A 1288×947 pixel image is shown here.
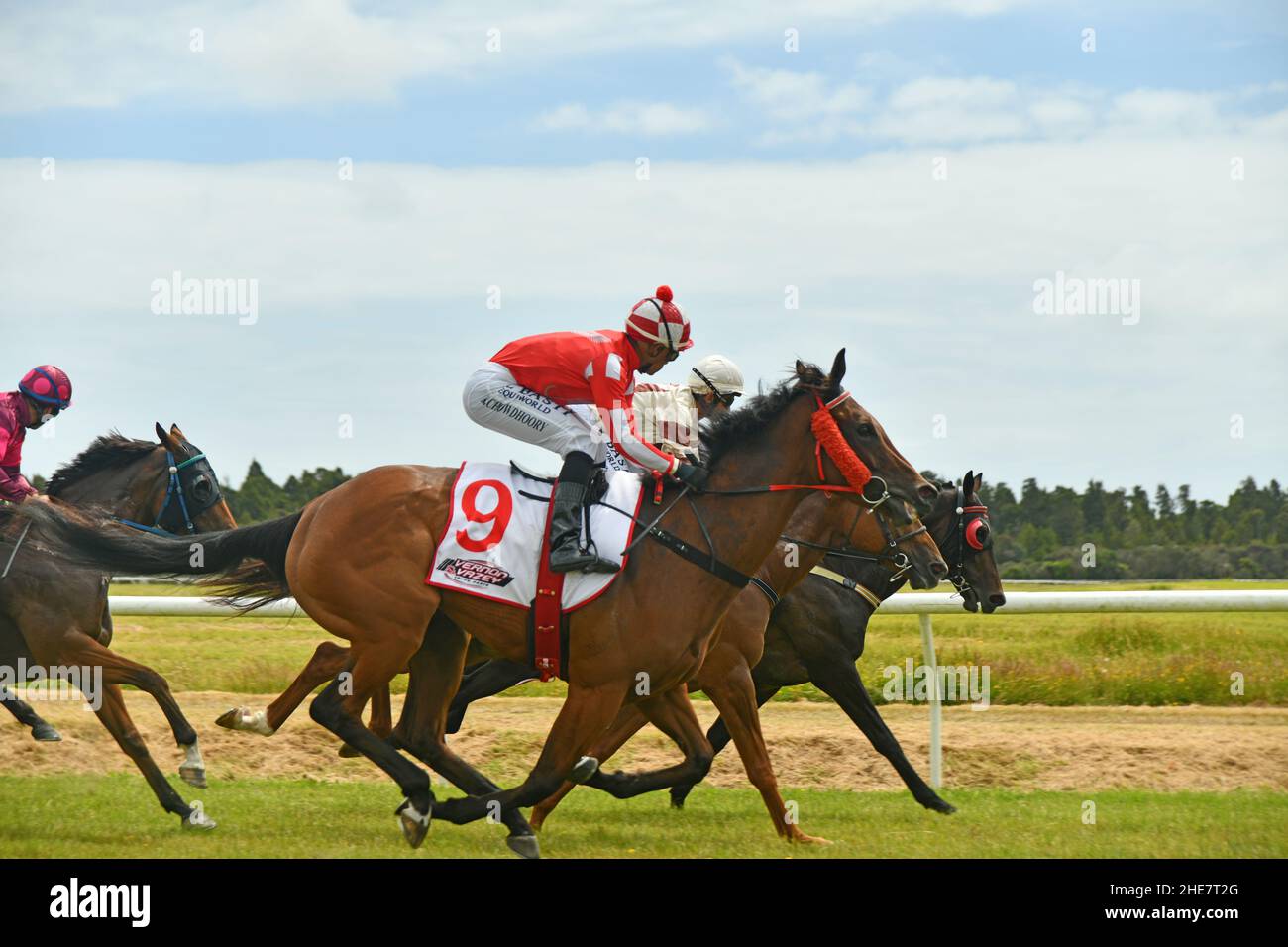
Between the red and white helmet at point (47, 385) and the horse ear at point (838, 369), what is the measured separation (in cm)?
385

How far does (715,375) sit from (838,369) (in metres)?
2.02

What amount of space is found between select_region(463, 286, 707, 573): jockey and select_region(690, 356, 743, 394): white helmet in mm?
1655

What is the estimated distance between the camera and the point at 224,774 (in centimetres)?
802

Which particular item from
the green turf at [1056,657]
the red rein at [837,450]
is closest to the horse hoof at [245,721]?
the red rein at [837,450]

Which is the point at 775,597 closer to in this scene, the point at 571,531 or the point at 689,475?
the point at 689,475

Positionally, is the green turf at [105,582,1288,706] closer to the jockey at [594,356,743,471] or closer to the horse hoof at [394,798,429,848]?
the jockey at [594,356,743,471]

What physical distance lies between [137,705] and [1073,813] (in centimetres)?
648

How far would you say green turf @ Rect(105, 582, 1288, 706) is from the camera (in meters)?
11.0

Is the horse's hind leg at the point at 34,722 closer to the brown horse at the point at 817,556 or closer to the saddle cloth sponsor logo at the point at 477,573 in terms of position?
the brown horse at the point at 817,556

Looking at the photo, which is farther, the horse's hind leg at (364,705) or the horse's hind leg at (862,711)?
the horse's hind leg at (862,711)

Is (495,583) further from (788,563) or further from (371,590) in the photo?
(788,563)

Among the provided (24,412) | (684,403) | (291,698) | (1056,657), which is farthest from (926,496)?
(1056,657)

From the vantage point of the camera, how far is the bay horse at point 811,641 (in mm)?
6215

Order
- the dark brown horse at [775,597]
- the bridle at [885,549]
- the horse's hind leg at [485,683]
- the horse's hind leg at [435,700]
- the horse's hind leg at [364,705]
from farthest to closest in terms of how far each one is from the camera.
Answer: the horse's hind leg at [485,683] → the bridle at [885,549] → the dark brown horse at [775,597] → the horse's hind leg at [435,700] → the horse's hind leg at [364,705]
